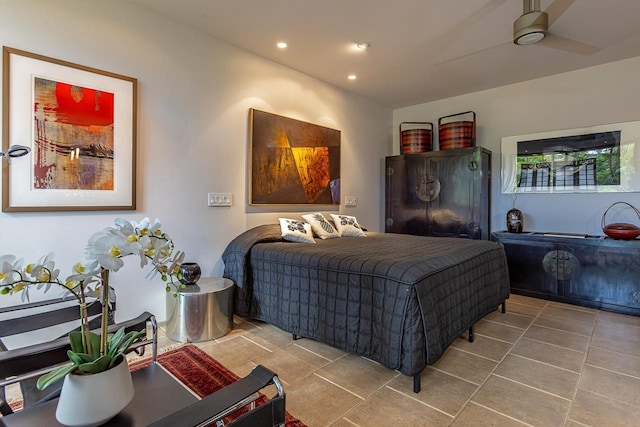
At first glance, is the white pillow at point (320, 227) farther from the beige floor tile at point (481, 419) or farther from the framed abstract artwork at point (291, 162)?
the beige floor tile at point (481, 419)

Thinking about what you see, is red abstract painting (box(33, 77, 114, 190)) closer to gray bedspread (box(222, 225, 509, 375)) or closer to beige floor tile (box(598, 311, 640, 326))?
gray bedspread (box(222, 225, 509, 375))

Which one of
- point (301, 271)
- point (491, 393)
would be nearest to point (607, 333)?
point (491, 393)

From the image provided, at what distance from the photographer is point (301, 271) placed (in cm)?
249

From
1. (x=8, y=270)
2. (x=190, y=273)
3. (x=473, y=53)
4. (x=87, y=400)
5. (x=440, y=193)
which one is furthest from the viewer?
(x=440, y=193)

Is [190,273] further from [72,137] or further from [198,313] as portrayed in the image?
[72,137]

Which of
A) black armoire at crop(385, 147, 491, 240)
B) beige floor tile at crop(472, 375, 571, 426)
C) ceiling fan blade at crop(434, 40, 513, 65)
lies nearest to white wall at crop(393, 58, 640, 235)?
black armoire at crop(385, 147, 491, 240)

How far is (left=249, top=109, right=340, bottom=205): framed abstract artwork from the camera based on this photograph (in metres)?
3.45

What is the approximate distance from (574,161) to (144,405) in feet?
15.4

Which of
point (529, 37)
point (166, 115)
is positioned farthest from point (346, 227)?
point (529, 37)

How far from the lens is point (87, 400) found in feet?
3.08

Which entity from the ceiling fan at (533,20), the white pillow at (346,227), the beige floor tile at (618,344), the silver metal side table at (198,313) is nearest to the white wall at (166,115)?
the silver metal side table at (198,313)

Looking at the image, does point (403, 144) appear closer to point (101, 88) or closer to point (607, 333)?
point (607, 333)

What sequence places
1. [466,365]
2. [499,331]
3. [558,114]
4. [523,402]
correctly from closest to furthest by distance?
[523,402] → [466,365] → [499,331] → [558,114]

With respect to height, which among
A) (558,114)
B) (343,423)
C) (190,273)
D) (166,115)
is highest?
(558,114)
